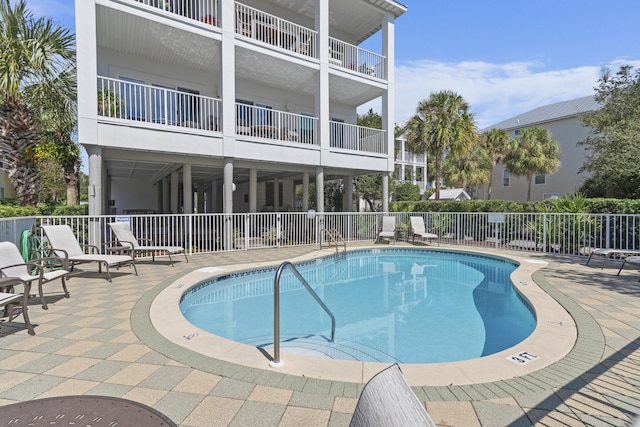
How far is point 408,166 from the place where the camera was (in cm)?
4506

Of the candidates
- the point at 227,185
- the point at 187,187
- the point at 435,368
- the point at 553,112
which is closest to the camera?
the point at 435,368

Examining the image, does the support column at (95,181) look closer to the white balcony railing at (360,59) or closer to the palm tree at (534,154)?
the white balcony railing at (360,59)

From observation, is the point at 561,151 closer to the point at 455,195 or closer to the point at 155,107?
the point at 455,195

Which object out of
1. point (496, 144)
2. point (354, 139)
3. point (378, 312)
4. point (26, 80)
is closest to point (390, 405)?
point (378, 312)

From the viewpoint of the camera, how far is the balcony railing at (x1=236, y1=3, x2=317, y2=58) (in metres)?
11.8

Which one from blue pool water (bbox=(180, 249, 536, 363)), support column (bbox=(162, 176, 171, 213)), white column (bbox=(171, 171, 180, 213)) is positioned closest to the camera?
blue pool water (bbox=(180, 249, 536, 363))

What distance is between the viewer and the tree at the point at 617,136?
13.0m

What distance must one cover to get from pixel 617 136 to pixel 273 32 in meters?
15.1

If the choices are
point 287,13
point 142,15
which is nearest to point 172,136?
point 142,15

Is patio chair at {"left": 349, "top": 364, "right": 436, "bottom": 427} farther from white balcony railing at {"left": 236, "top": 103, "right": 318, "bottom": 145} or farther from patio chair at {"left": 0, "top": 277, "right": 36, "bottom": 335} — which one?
white balcony railing at {"left": 236, "top": 103, "right": 318, "bottom": 145}

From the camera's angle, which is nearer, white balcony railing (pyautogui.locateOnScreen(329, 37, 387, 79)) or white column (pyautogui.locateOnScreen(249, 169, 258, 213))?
white column (pyautogui.locateOnScreen(249, 169, 258, 213))

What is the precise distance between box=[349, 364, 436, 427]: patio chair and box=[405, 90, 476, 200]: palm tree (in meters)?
17.8

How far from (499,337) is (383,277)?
13.0ft

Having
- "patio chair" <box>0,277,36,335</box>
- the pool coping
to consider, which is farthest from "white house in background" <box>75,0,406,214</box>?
the pool coping
